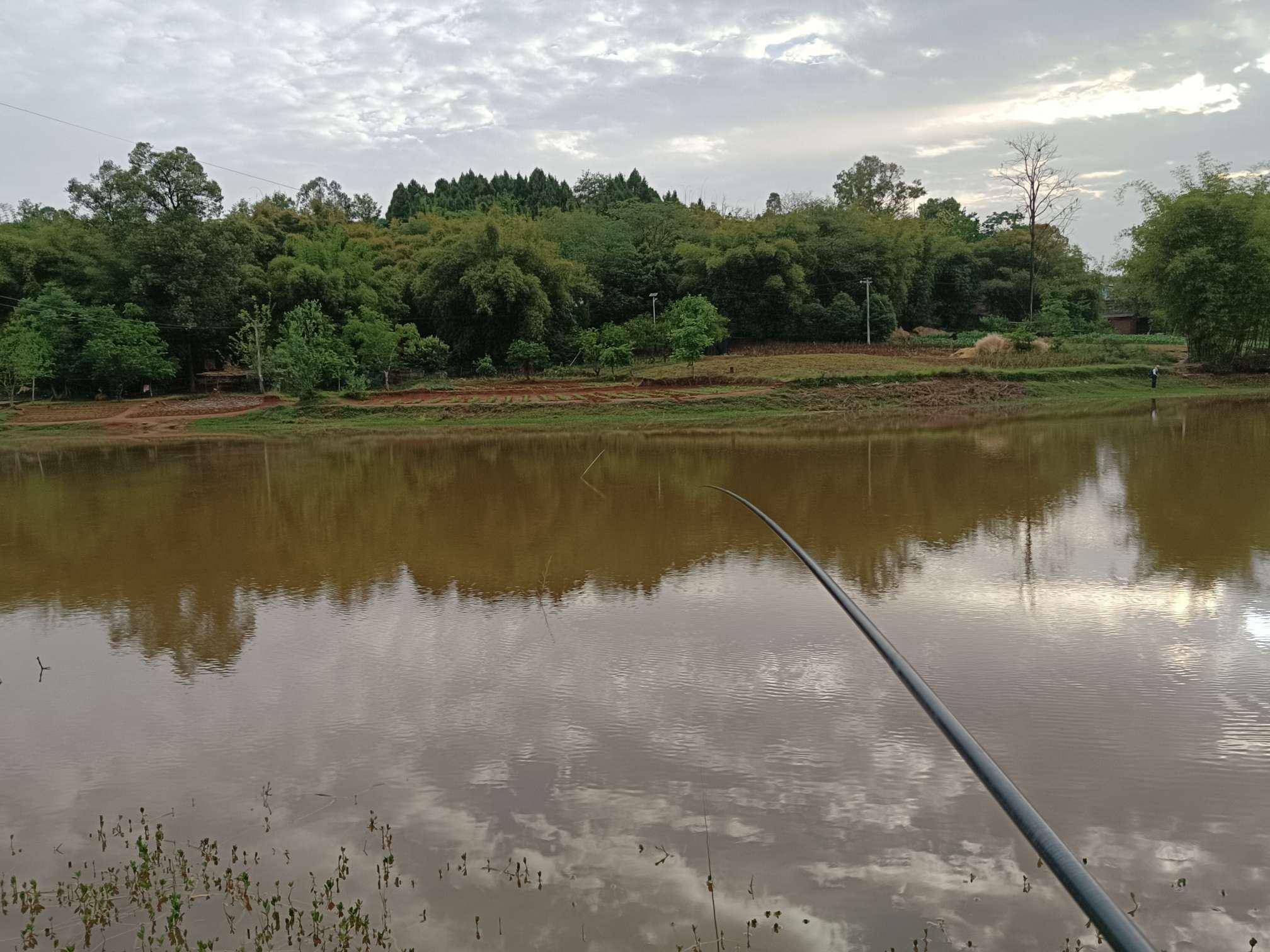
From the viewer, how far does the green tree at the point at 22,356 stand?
111ft

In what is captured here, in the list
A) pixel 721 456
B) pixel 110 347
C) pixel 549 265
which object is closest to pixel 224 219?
pixel 110 347

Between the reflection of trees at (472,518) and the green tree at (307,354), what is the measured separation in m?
11.1

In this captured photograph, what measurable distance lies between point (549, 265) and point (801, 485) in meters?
29.5

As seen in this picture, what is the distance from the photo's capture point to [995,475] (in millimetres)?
15742

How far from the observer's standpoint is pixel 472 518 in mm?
13594

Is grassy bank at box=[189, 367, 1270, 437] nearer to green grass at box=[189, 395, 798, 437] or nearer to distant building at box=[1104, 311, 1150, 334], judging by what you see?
green grass at box=[189, 395, 798, 437]

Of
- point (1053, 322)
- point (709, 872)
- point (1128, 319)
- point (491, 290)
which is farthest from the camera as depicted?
point (1128, 319)

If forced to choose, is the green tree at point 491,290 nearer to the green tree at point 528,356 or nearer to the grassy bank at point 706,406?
the green tree at point 528,356

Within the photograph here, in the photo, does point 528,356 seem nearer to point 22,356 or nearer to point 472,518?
point 22,356

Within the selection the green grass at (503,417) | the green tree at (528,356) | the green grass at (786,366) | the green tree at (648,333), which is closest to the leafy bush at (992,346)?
the green grass at (786,366)

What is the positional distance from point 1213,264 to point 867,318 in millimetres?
14440

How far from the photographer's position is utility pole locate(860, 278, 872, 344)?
1719 inches

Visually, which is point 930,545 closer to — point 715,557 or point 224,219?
point 715,557

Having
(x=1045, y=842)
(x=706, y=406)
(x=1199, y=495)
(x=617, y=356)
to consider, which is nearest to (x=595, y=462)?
(x=706, y=406)
